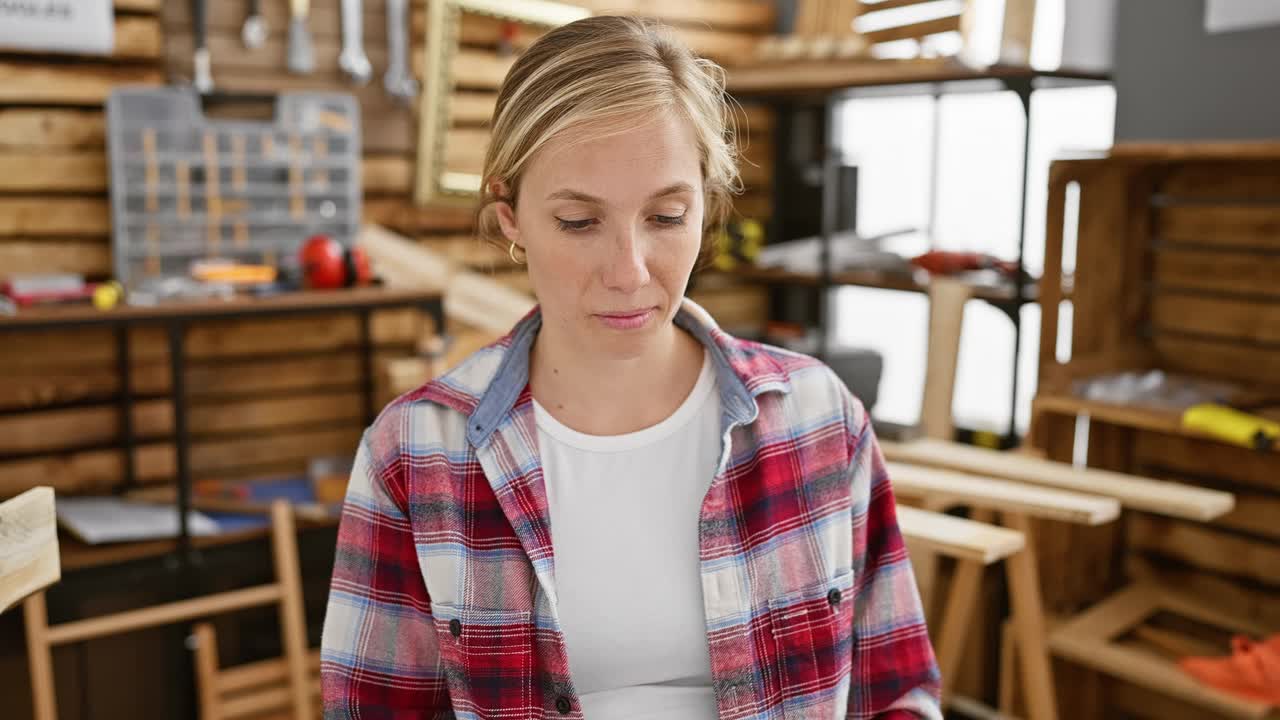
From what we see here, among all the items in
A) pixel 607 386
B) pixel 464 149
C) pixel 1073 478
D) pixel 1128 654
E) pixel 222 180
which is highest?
pixel 464 149

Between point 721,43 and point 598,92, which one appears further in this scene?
point 721,43

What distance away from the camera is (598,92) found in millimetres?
1175

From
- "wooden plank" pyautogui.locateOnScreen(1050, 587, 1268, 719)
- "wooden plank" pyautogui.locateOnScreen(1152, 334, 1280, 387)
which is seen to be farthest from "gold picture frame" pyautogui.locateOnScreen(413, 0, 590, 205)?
"wooden plank" pyautogui.locateOnScreen(1050, 587, 1268, 719)

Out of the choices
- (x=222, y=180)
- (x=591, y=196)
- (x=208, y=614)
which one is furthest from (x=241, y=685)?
(x=591, y=196)

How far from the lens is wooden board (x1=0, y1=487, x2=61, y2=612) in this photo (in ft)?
3.01

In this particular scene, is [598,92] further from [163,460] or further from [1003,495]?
[163,460]

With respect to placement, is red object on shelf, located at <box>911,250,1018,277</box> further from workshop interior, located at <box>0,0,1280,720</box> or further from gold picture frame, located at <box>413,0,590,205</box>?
gold picture frame, located at <box>413,0,590,205</box>

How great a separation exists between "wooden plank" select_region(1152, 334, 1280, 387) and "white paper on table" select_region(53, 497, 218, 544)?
8.18ft

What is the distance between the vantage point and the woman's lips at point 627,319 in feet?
4.00

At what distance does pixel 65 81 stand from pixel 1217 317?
9.97 ft

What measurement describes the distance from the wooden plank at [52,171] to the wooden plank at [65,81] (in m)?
0.14

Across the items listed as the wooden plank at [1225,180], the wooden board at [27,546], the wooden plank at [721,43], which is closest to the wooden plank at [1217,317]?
the wooden plank at [1225,180]

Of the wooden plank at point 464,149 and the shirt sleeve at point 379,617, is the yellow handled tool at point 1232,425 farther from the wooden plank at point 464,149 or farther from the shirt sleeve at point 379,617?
the wooden plank at point 464,149

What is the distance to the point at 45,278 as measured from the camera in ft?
9.00
